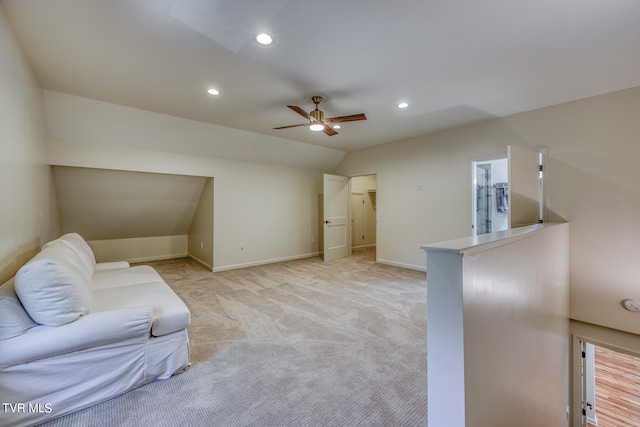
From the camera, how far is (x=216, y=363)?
2107 mm

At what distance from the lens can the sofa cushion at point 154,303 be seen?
6.23 feet

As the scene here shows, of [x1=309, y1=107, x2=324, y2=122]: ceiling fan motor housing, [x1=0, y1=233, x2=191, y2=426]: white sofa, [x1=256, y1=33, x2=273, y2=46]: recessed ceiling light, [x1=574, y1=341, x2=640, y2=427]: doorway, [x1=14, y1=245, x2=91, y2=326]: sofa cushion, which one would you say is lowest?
[x1=574, y1=341, x2=640, y2=427]: doorway

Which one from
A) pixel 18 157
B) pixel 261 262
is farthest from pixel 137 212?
pixel 18 157

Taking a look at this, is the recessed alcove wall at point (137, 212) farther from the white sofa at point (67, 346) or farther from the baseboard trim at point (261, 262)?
the white sofa at point (67, 346)

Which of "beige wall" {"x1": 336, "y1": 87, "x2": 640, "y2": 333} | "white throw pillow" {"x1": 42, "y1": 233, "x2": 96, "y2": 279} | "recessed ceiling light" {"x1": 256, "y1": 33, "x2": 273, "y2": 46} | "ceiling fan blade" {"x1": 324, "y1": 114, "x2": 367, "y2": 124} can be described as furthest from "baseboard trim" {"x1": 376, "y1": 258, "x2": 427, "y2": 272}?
"white throw pillow" {"x1": 42, "y1": 233, "x2": 96, "y2": 279}

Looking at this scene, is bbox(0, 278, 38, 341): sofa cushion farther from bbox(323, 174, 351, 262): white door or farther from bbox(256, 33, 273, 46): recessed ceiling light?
bbox(323, 174, 351, 262): white door

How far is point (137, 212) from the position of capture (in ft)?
17.1

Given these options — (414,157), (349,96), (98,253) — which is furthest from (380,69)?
(98,253)

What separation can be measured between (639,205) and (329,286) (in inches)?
153

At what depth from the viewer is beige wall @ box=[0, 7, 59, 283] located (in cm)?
188

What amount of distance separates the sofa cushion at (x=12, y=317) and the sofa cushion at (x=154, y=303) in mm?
367

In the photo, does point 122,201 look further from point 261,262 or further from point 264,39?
point 264,39

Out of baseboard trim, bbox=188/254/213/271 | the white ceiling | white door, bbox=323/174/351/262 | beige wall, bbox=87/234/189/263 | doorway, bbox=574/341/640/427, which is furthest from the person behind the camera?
white door, bbox=323/174/351/262

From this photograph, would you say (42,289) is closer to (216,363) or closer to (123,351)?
(123,351)
